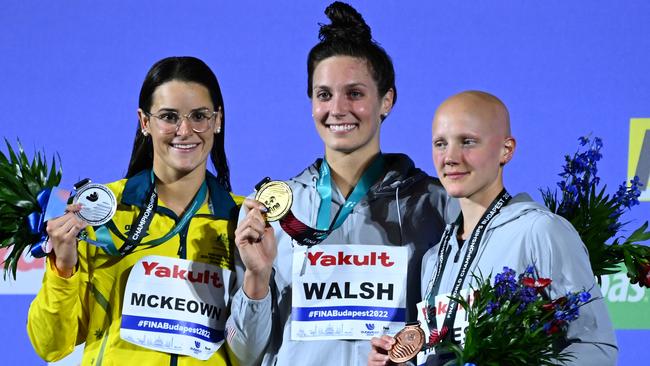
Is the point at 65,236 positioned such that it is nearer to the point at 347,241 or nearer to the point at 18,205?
the point at 18,205

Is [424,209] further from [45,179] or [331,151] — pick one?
[45,179]

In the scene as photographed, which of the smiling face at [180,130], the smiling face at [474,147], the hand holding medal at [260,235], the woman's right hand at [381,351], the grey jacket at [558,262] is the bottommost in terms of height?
the woman's right hand at [381,351]

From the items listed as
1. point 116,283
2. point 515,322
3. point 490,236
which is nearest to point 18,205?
point 116,283

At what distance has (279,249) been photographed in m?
Answer: 2.68

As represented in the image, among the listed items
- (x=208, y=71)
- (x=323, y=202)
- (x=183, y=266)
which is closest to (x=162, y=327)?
(x=183, y=266)

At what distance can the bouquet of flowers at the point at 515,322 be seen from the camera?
200 centimetres

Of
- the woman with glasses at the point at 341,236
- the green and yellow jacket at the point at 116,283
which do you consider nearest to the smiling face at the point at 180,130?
the green and yellow jacket at the point at 116,283

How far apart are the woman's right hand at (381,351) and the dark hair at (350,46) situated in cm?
80

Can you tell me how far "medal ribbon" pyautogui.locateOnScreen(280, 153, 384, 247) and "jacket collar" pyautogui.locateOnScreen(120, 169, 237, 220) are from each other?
301 mm

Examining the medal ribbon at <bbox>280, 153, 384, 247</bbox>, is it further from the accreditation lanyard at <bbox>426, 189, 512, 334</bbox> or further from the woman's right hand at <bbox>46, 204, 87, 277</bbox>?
the woman's right hand at <bbox>46, 204, 87, 277</bbox>

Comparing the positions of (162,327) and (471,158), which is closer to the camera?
(471,158)

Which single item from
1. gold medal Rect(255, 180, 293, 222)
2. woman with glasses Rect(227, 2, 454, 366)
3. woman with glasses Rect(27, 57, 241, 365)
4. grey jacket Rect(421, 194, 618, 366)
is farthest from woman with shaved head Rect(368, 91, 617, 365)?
woman with glasses Rect(27, 57, 241, 365)

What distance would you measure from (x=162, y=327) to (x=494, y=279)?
102 centimetres

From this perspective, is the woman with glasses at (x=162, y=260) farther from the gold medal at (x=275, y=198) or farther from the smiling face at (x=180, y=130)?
the gold medal at (x=275, y=198)
